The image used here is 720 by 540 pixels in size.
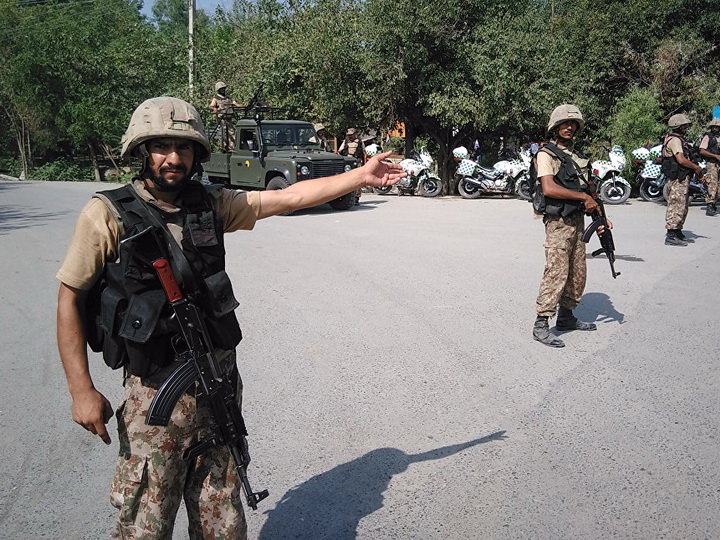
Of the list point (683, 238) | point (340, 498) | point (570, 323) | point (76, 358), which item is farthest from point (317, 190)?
point (683, 238)

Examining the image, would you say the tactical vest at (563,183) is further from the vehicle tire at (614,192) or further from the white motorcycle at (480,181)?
the white motorcycle at (480,181)

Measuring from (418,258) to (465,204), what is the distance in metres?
6.90

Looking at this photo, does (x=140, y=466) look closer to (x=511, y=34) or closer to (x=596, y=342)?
(x=596, y=342)

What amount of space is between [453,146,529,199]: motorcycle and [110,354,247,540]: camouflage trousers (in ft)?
46.5

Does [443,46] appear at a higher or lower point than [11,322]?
higher

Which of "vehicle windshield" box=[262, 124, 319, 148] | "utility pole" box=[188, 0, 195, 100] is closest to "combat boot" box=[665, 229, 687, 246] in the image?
"vehicle windshield" box=[262, 124, 319, 148]

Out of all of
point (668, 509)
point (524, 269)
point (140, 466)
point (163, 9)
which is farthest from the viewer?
point (163, 9)

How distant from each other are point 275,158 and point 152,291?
11.3m

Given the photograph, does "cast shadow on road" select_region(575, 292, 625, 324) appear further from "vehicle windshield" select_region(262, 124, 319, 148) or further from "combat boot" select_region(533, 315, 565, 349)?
"vehicle windshield" select_region(262, 124, 319, 148)

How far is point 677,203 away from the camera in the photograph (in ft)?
29.1

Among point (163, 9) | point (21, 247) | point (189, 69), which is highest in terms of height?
point (163, 9)

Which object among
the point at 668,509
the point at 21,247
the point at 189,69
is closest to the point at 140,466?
the point at 668,509

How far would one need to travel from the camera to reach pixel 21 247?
924 cm

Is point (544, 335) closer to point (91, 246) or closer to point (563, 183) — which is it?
point (563, 183)
